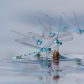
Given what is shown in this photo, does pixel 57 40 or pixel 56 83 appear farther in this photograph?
pixel 57 40

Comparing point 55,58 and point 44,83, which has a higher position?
point 55,58

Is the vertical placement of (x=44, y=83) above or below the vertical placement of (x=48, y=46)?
below

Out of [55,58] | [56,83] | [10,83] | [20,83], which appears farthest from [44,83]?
[55,58]

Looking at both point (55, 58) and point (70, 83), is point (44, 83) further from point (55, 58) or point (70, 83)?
point (55, 58)

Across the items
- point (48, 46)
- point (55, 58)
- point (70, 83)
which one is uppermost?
point (48, 46)

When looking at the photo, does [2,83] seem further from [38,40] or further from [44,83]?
[38,40]

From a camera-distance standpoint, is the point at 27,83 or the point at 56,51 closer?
the point at 27,83

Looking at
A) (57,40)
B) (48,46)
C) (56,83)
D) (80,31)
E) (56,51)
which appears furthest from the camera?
(48,46)

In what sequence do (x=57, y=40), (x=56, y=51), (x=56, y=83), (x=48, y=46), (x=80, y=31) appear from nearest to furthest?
(x=56, y=83) < (x=80, y=31) < (x=57, y=40) < (x=56, y=51) < (x=48, y=46)

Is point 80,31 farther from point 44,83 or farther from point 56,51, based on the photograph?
point 44,83

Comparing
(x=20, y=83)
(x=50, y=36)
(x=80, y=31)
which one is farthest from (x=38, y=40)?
(x=20, y=83)
